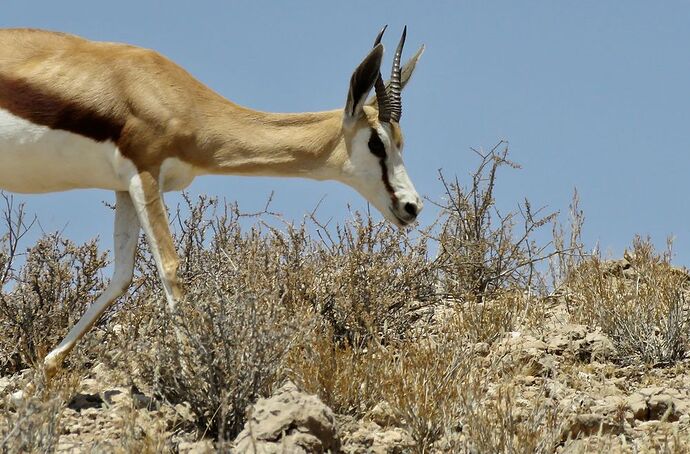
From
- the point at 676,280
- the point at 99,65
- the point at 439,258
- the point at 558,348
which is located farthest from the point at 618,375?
the point at 99,65

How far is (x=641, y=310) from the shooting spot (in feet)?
28.2

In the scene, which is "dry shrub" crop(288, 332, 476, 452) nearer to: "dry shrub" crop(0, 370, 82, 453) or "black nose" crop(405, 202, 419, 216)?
"black nose" crop(405, 202, 419, 216)

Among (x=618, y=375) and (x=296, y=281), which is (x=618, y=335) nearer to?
(x=618, y=375)

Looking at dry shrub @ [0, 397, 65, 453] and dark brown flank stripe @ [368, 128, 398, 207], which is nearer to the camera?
dry shrub @ [0, 397, 65, 453]

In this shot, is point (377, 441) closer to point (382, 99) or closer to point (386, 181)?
point (386, 181)

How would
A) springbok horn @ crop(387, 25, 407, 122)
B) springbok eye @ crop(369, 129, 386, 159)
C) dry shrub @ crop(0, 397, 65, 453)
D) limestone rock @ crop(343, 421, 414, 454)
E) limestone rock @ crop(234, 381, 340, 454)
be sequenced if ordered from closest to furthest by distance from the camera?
dry shrub @ crop(0, 397, 65, 453) → limestone rock @ crop(234, 381, 340, 454) → limestone rock @ crop(343, 421, 414, 454) → springbok eye @ crop(369, 129, 386, 159) → springbok horn @ crop(387, 25, 407, 122)

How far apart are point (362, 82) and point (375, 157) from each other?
0.60m

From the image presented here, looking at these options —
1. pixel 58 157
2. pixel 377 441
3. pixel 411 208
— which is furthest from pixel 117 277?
pixel 377 441

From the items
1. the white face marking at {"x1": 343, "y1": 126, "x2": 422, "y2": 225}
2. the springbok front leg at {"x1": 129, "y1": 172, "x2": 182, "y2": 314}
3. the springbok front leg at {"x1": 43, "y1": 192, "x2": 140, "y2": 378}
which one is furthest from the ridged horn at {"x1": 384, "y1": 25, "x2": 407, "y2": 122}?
the springbok front leg at {"x1": 43, "y1": 192, "x2": 140, "y2": 378}

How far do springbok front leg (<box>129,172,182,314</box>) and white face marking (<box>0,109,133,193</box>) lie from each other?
5.8 inches

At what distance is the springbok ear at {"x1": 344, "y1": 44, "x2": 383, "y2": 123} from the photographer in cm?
827

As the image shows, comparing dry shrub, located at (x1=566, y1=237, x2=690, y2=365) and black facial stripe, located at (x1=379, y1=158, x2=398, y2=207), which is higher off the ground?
black facial stripe, located at (x1=379, y1=158, x2=398, y2=207)

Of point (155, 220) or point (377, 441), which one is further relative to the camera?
point (155, 220)

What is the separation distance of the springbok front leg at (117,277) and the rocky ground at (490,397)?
30cm
